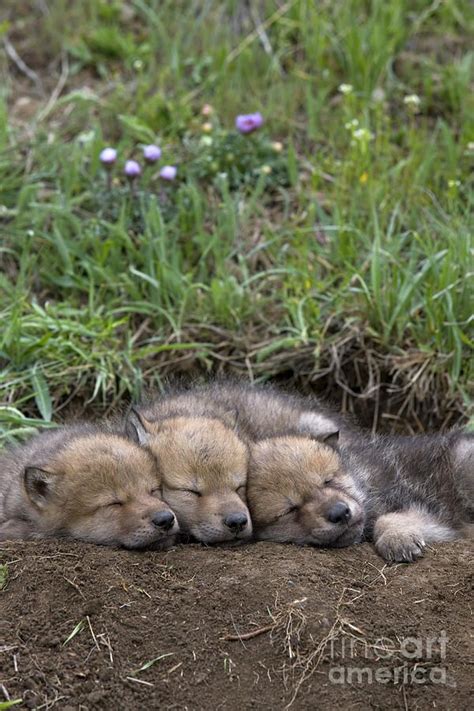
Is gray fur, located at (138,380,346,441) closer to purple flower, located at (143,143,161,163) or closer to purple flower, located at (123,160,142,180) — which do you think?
purple flower, located at (123,160,142,180)

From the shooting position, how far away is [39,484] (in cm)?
378

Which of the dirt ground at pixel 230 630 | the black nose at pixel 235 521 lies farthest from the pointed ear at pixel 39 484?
the black nose at pixel 235 521

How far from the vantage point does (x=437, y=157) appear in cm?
638

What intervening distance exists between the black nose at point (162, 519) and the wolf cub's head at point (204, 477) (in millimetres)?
158

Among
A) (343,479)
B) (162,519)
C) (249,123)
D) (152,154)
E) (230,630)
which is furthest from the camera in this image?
(249,123)

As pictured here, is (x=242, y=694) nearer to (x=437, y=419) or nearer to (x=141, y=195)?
(x=437, y=419)

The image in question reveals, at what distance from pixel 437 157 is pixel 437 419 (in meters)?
1.87

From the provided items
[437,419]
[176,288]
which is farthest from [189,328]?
[437,419]

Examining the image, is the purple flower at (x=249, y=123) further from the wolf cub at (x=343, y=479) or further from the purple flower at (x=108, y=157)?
the wolf cub at (x=343, y=479)

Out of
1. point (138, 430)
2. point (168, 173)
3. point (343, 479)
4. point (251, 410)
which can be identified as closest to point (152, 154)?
point (168, 173)

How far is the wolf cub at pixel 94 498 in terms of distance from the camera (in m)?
Answer: 3.72

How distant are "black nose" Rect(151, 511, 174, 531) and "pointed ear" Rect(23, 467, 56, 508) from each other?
1.28 ft

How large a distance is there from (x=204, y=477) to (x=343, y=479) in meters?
0.53

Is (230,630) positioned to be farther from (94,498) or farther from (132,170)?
(132,170)
